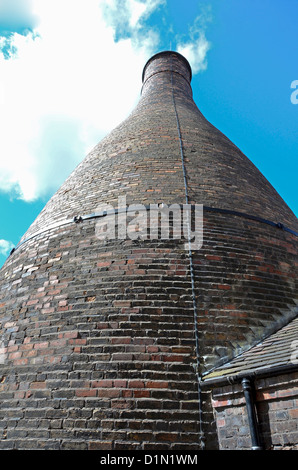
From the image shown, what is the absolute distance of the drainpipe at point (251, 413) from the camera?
2750mm

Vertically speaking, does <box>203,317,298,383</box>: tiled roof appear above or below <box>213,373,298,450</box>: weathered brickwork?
above

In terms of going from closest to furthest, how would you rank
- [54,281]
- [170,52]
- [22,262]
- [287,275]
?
[54,281], [287,275], [22,262], [170,52]

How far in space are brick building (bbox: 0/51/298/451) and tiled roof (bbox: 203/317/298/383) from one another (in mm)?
21

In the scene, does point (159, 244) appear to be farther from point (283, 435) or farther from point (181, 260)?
point (283, 435)

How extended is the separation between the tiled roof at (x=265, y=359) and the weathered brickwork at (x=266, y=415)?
102 mm

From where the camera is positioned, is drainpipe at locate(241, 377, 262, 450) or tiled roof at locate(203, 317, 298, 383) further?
tiled roof at locate(203, 317, 298, 383)

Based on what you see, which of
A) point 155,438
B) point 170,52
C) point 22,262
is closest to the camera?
point 155,438

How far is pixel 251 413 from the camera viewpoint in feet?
9.36

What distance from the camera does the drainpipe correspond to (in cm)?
275

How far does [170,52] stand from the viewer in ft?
37.0

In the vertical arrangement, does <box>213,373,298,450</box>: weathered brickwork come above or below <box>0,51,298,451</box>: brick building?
below
